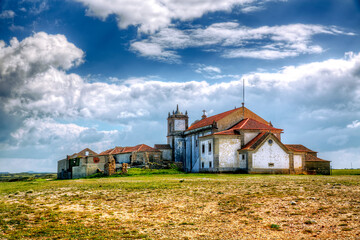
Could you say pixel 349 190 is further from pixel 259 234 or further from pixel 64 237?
pixel 64 237

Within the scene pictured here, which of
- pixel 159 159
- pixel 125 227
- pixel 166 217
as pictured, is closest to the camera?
pixel 125 227

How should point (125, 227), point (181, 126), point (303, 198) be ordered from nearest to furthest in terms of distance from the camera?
point (125, 227) < point (303, 198) < point (181, 126)

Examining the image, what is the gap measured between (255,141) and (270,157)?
300cm

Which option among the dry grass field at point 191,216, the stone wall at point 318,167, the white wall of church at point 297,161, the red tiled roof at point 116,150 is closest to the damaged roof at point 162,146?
the red tiled roof at point 116,150

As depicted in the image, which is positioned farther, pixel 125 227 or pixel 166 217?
pixel 166 217

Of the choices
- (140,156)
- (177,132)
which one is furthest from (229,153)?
(177,132)

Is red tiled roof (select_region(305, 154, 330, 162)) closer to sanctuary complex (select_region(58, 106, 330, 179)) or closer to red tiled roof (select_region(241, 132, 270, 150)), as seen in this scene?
sanctuary complex (select_region(58, 106, 330, 179))

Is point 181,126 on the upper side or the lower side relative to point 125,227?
upper

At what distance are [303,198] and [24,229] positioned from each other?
11638 millimetres

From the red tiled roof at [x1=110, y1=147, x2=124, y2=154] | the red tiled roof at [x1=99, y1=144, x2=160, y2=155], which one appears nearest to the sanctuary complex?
the red tiled roof at [x1=99, y1=144, x2=160, y2=155]

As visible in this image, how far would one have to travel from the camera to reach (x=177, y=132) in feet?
243

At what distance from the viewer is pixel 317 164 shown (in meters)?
49.8

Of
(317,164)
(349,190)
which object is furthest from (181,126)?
(349,190)

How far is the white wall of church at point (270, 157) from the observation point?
4641 cm
